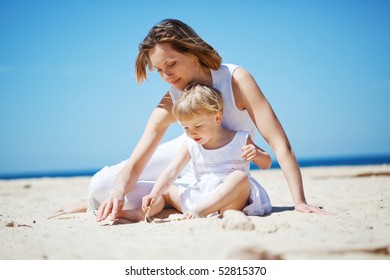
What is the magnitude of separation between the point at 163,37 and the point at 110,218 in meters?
1.44

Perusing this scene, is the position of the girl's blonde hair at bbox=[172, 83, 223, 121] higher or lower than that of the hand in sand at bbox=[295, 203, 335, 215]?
higher

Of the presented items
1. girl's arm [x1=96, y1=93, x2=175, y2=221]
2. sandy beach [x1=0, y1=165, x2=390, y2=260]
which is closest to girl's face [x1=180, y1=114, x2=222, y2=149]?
girl's arm [x1=96, y1=93, x2=175, y2=221]

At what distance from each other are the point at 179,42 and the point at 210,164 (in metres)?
0.97

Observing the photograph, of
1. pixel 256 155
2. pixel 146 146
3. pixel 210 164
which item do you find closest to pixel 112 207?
pixel 146 146

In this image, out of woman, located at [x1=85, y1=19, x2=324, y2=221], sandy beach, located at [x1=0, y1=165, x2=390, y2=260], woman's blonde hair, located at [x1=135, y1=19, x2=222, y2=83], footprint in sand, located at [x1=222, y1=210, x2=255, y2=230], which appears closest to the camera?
sandy beach, located at [x1=0, y1=165, x2=390, y2=260]

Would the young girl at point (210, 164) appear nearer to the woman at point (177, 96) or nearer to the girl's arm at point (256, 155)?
the girl's arm at point (256, 155)

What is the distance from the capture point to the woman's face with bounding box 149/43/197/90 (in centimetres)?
307

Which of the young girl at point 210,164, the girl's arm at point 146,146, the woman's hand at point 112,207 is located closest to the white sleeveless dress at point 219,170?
the young girl at point 210,164

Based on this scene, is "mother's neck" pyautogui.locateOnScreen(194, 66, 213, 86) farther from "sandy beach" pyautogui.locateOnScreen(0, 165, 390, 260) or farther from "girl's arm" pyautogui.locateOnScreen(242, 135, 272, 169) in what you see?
"sandy beach" pyautogui.locateOnScreen(0, 165, 390, 260)

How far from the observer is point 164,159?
3.70 m

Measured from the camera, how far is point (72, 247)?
6.47 ft

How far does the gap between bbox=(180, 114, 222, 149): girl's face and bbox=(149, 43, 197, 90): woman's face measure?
40cm

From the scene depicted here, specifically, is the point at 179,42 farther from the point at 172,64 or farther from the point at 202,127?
the point at 202,127

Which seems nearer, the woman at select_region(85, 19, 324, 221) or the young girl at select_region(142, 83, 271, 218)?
the young girl at select_region(142, 83, 271, 218)
